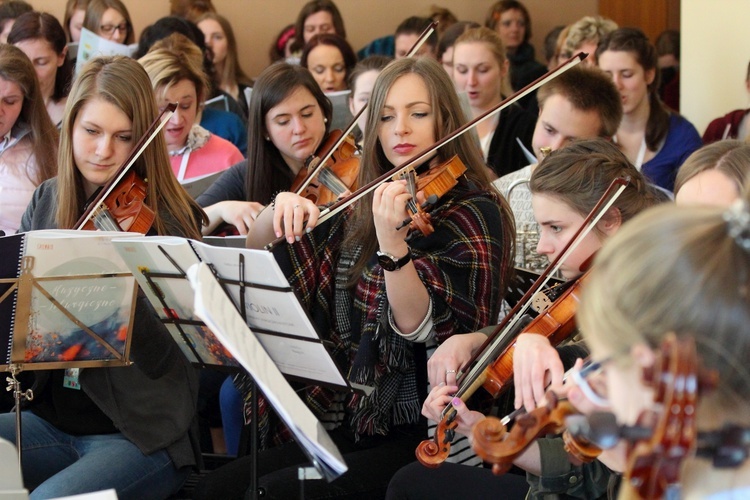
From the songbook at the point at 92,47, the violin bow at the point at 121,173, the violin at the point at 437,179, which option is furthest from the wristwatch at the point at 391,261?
the songbook at the point at 92,47

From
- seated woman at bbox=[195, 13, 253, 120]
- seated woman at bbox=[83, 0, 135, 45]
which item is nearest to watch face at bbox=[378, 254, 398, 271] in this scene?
seated woman at bbox=[195, 13, 253, 120]

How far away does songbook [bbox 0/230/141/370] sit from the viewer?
166 cm

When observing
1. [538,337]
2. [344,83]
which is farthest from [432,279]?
[344,83]

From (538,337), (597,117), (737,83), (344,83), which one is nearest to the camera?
(538,337)

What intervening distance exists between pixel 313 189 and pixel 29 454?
1.12 metres

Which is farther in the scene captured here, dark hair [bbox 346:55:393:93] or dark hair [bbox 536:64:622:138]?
dark hair [bbox 346:55:393:93]

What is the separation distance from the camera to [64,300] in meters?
1.72

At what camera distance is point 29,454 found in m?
1.90

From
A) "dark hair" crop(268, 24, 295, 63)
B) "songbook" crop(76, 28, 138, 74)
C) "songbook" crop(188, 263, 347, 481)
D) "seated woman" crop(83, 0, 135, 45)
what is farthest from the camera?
"dark hair" crop(268, 24, 295, 63)

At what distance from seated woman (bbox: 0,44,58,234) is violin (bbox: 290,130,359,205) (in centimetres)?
76

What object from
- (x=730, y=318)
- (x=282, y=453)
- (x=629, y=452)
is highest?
(x=730, y=318)

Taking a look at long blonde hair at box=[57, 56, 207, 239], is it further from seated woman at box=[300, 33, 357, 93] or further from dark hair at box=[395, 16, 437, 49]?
dark hair at box=[395, 16, 437, 49]

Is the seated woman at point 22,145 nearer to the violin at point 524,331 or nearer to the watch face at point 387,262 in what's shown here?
the watch face at point 387,262

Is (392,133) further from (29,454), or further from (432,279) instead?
(29,454)
